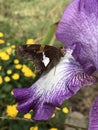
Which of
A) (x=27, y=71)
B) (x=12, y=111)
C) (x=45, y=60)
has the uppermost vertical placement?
(x=45, y=60)

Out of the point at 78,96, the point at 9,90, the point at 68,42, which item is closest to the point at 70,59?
the point at 68,42

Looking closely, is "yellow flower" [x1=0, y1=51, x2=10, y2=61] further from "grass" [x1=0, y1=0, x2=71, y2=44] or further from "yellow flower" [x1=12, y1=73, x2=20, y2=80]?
"grass" [x1=0, y1=0, x2=71, y2=44]

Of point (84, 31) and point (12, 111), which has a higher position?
point (84, 31)

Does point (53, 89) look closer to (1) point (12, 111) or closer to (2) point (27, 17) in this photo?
(1) point (12, 111)

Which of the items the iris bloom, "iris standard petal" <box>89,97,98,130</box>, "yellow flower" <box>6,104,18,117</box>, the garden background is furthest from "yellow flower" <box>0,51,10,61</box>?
"iris standard petal" <box>89,97,98,130</box>

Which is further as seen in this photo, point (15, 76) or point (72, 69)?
point (15, 76)

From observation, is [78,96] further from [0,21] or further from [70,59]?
[70,59]

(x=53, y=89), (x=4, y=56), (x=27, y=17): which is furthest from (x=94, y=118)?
(x=27, y=17)
